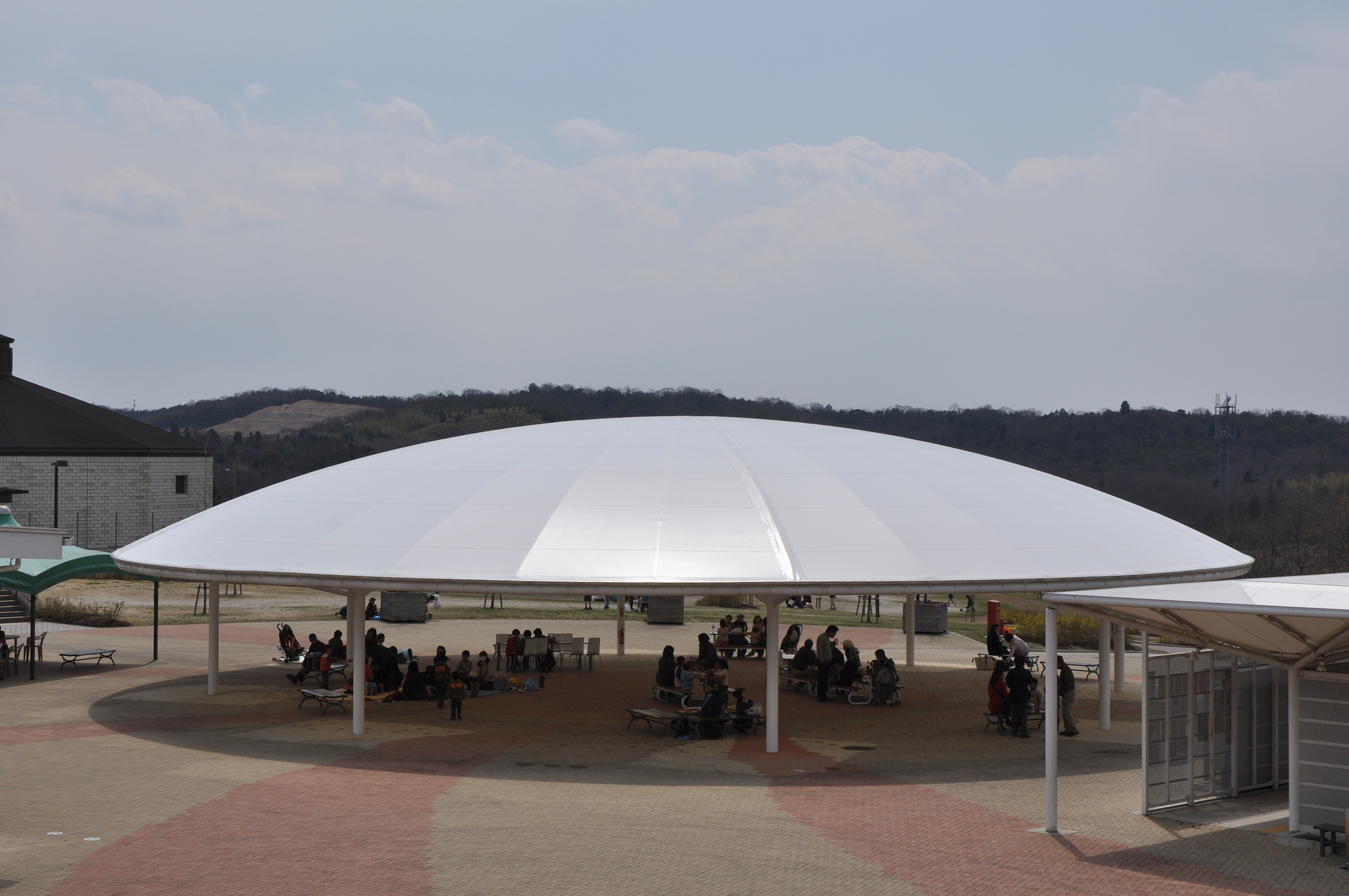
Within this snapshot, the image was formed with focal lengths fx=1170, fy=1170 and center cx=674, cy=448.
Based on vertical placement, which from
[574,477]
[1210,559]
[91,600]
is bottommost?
[91,600]

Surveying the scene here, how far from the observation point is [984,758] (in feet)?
63.3

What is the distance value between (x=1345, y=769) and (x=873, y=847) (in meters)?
6.02

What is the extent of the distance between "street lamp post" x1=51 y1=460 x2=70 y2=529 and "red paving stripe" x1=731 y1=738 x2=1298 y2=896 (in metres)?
60.0

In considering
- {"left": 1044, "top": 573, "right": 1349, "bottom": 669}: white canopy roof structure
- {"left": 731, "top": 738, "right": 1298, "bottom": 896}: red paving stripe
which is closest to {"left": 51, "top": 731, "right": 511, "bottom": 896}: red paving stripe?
{"left": 731, "top": 738, "right": 1298, "bottom": 896}: red paving stripe

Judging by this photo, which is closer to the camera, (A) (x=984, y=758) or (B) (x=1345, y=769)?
(B) (x=1345, y=769)

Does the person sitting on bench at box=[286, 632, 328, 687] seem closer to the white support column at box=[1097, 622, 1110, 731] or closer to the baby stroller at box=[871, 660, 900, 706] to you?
the baby stroller at box=[871, 660, 900, 706]

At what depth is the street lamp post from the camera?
65500 mm

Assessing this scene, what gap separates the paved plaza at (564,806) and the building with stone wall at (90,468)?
46.9 m

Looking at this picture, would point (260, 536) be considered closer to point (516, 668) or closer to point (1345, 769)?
point (516, 668)

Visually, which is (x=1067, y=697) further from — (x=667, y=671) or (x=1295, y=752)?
(x=667, y=671)

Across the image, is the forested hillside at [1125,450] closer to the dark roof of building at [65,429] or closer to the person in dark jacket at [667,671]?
the dark roof of building at [65,429]

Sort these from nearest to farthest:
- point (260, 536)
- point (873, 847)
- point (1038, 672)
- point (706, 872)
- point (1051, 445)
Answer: point (706, 872) < point (873, 847) < point (260, 536) < point (1038, 672) < point (1051, 445)

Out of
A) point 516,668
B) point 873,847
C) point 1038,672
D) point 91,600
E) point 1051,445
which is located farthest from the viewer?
point 1051,445

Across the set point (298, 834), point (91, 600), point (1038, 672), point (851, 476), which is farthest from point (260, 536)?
point (91, 600)
